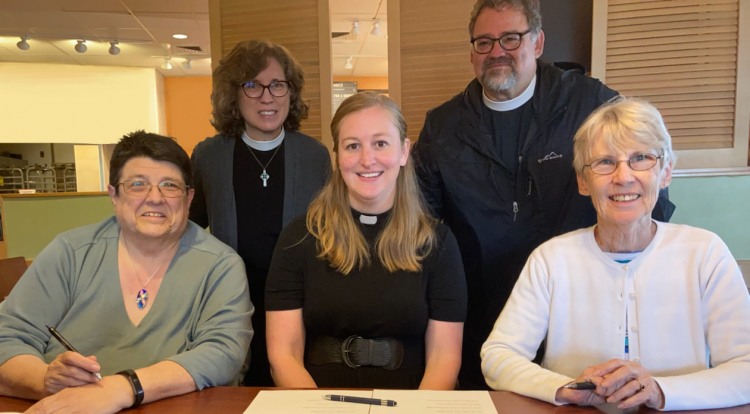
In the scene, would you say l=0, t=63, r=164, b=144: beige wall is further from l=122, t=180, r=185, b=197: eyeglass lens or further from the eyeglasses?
the eyeglasses

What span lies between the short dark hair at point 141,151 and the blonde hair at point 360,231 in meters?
0.46

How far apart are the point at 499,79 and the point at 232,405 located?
1403 millimetres

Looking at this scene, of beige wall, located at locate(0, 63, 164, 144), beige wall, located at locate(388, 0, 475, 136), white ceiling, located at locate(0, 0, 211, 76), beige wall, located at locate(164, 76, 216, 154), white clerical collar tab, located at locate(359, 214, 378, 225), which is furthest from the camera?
beige wall, located at locate(164, 76, 216, 154)

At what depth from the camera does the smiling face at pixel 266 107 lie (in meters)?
1.97

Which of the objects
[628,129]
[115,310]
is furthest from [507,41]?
[115,310]

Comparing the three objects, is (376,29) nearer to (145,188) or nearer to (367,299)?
(145,188)

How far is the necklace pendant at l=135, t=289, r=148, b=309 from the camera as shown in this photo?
144 cm

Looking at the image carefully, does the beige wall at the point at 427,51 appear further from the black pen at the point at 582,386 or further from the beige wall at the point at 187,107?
the beige wall at the point at 187,107

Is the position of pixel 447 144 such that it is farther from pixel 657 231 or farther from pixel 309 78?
pixel 309 78

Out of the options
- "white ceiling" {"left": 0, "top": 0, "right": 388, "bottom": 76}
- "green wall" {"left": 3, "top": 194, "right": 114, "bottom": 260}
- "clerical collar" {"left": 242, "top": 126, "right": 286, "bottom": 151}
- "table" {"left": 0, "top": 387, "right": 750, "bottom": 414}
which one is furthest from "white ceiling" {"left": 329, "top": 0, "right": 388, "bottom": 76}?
"green wall" {"left": 3, "top": 194, "right": 114, "bottom": 260}

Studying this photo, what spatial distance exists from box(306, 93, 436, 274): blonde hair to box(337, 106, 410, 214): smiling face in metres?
0.03

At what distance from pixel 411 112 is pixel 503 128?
1340 millimetres

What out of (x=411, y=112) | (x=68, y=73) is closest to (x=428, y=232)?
(x=411, y=112)

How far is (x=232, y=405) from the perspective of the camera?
1.08 meters
